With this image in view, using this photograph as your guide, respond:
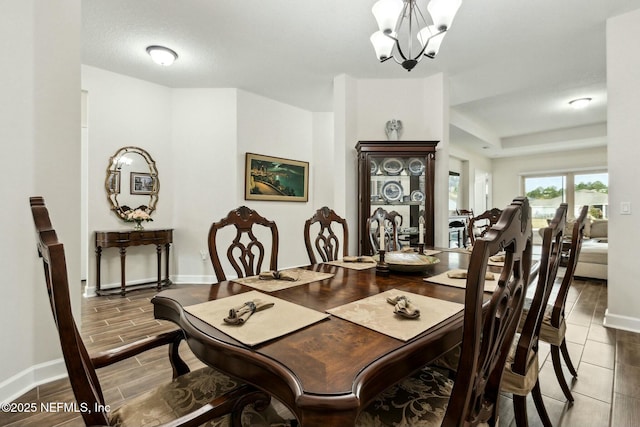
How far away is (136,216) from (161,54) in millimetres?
1877

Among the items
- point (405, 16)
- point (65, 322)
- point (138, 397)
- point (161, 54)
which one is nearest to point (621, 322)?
point (405, 16)

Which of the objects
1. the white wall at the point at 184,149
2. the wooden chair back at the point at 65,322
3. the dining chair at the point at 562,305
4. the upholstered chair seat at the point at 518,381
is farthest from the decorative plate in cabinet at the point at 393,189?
the wooden chair back at the point at 65,322

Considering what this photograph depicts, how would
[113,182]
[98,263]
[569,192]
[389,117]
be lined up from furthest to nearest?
[569,192] < [389,117] < [113,182] < [98,263]

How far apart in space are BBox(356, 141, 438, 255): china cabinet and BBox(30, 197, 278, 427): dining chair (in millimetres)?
2553

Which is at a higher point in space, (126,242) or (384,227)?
(384,227)

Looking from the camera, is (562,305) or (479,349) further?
(562,305)

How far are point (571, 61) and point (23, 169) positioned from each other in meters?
5.05

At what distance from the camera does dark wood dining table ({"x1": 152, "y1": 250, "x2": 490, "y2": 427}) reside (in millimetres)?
595

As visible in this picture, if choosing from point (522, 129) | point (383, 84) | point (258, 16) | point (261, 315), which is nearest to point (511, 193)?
point (522, 129)

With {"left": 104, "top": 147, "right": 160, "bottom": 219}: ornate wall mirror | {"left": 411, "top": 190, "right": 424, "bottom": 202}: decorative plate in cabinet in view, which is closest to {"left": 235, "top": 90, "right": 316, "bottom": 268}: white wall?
{"left": 104, "top": 147, "right": 160, "bottom": 219}: ornate wall mirror

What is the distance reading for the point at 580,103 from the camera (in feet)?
15.5

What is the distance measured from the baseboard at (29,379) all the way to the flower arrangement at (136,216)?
2092 millimetres

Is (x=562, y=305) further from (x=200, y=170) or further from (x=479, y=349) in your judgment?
(x=200, y=170)

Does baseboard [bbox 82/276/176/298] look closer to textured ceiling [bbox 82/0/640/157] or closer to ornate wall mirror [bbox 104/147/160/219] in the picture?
ornate wall mirror [bbox 104/147/160/219]
